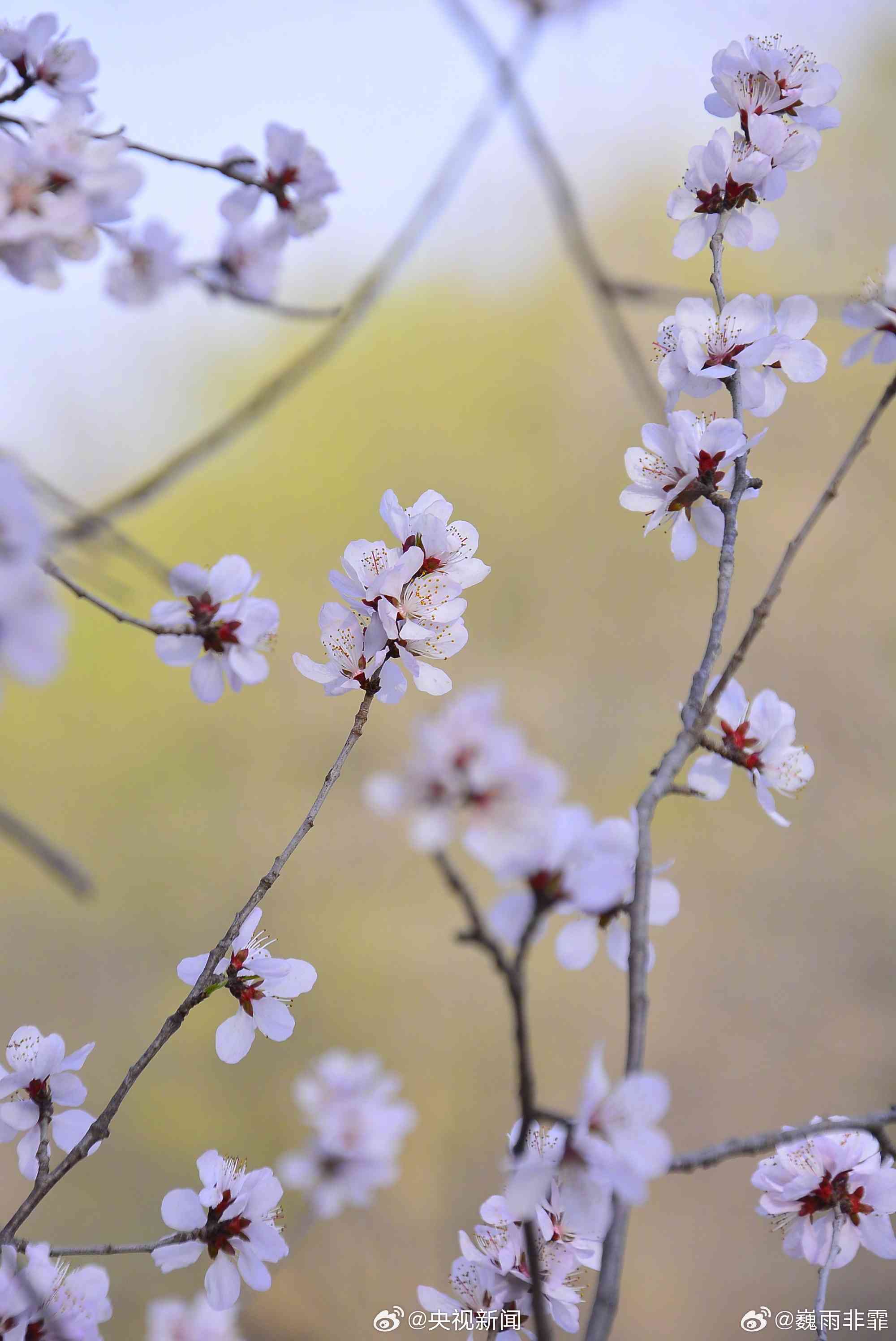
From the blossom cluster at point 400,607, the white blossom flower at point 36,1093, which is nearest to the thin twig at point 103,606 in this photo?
the blossom cluster at point 400,607

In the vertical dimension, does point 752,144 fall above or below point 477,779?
above

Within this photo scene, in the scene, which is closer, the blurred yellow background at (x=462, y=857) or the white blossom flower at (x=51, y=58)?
the white blossom flower at (x=51, y=58)

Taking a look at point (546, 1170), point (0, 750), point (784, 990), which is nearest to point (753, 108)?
point (546, 1170)

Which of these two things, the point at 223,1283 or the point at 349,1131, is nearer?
the point at 349,1131

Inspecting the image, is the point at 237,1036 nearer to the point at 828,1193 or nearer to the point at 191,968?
the point at 191,968

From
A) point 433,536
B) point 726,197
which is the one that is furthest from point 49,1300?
point 726,197

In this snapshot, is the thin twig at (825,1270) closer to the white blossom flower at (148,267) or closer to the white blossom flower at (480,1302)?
the white blossom flower at (480,1302)
